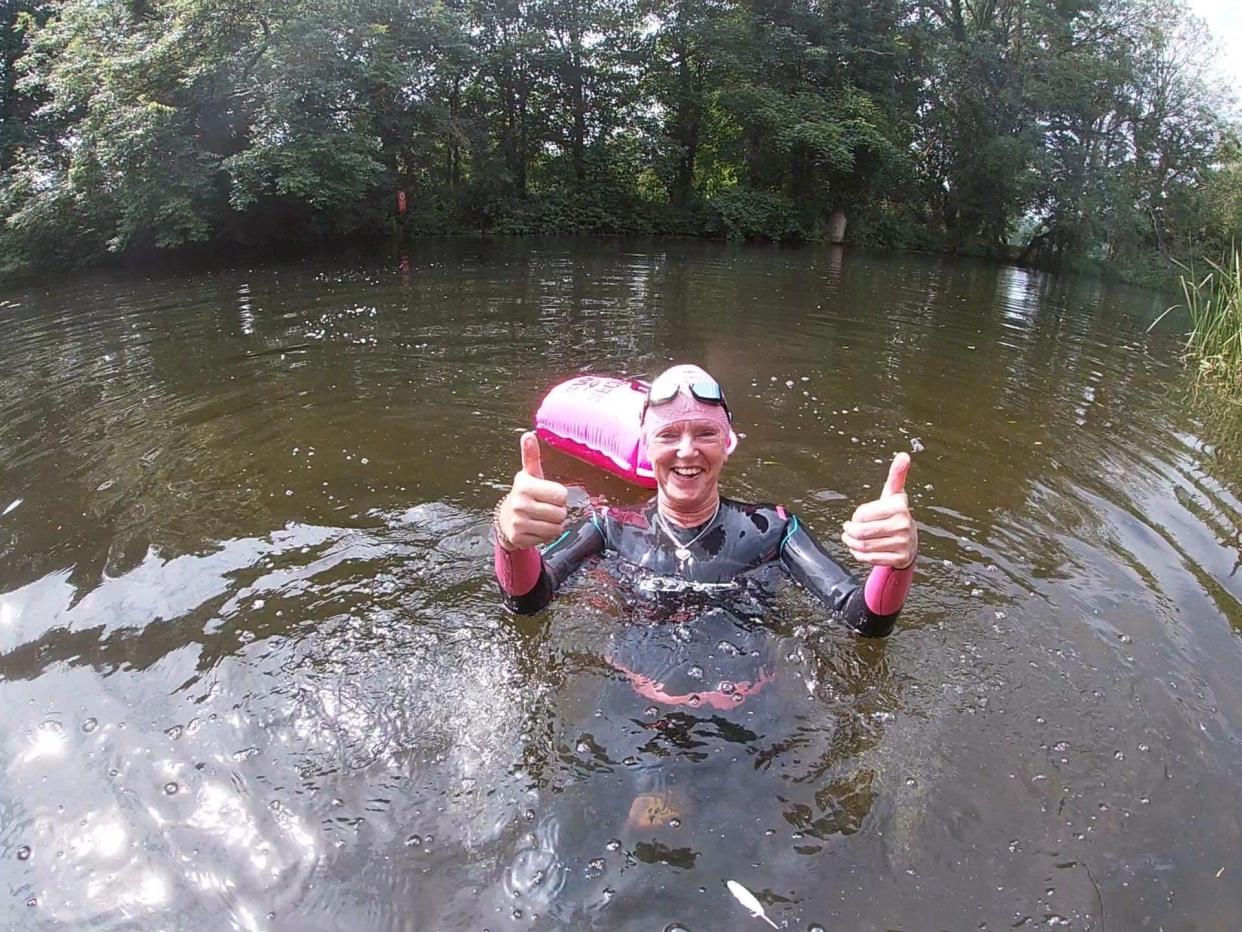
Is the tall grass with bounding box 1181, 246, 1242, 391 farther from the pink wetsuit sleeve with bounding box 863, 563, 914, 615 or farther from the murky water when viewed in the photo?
→ the pink wetsuit sleeve with bounding box 863, 563, 914, 615

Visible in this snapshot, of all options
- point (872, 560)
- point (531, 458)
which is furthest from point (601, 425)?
point (872, 560)

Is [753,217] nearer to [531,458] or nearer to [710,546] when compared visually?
[710,546]

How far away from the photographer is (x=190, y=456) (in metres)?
5.87

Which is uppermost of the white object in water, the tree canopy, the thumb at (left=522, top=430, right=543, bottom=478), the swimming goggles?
the tree canopy

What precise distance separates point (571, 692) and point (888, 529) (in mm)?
1633

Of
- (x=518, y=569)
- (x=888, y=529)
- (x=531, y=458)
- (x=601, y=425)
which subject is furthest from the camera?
(x=601, y=425)

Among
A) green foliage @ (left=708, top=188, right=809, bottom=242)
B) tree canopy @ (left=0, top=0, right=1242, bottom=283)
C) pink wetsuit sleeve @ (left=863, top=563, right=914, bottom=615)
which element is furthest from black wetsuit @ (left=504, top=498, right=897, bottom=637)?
green foliage @ (left=708, top=188, right=809, bottom=242)

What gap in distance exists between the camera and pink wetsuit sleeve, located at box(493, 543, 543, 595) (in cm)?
287

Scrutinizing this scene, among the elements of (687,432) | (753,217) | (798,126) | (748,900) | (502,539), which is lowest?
(748,900)

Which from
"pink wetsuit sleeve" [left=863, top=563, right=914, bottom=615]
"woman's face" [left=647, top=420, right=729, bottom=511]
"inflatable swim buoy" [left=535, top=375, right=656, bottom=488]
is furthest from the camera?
"inflatable swim buoy" [left=535, top=375, right=656, bottom=488]

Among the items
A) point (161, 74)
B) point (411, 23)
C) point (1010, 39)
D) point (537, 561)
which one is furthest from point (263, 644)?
point (1010, 39)

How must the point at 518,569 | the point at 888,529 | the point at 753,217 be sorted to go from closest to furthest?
1. the point at 888,529
2. the point at 518,569
3. the point at 753,217

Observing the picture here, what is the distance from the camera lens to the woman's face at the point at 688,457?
3.25 m

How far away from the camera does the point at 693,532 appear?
11.5 feet
